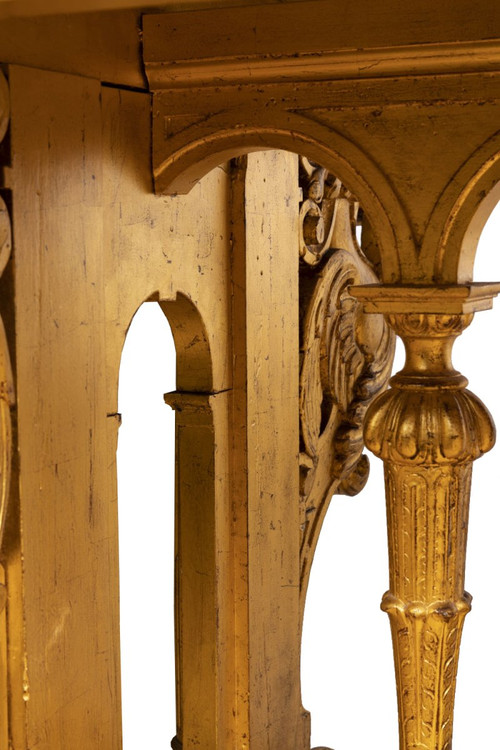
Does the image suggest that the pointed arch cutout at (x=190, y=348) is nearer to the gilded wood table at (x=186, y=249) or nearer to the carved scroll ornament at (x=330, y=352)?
the gilded wood table at (x=186, y=249)

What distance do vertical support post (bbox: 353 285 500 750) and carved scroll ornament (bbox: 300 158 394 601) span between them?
4.48 ft

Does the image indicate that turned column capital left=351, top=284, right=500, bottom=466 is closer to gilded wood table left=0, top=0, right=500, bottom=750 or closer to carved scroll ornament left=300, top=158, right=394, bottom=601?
gilded wood table left=0, top=0, right=500, bottom=750

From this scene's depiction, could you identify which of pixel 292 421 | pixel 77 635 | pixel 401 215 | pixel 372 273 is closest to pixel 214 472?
pixel 292 421

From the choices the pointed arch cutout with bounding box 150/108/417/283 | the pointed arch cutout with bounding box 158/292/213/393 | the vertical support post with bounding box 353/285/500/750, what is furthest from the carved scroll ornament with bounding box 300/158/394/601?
the vertical support post with bounding box 353/285/500/750

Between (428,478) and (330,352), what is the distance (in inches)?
68.6

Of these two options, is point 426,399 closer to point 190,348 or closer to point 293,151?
point 293,151

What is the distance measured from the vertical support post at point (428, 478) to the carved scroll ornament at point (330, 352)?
53.8 inches

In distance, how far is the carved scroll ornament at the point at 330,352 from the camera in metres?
5.27

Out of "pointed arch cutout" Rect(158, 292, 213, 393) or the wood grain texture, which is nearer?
the wood grain texture

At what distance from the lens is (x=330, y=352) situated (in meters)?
5.53

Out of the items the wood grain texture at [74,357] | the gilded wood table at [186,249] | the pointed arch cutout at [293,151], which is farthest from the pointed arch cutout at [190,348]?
the pointed arch cutout at [293,151]

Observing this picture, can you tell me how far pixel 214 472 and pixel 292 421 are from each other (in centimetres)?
60

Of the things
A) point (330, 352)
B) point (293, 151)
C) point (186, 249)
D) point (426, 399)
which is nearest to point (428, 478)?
point (426, 399)

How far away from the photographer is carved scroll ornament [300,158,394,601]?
17.3 feet
